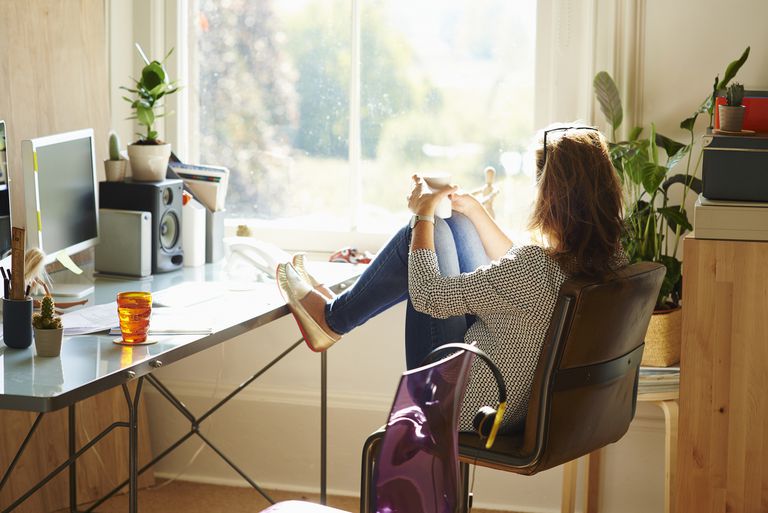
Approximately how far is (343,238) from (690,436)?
147cm

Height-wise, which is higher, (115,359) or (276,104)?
(276,104)

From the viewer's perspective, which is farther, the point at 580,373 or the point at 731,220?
the point at 731,220

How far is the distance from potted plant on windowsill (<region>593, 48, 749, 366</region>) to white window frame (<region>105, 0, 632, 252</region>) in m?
0.14

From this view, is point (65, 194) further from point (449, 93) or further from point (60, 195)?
point (449, 93)

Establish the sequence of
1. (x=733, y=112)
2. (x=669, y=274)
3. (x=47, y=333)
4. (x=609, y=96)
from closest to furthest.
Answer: (x=47, y=333)
(x=733, y=112)
(x=669, y=274)
(x=609, y=96)

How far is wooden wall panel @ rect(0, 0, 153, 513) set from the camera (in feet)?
9.14

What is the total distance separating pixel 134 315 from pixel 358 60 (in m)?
1.59

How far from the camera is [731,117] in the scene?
241 cm

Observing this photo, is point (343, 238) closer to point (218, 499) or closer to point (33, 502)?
point (218, 499)

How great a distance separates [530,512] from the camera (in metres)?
3.30

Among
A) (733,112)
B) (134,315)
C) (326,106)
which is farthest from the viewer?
(326,106)

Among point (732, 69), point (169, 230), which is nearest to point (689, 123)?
point (732, 69)

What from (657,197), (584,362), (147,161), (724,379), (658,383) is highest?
(147,161)

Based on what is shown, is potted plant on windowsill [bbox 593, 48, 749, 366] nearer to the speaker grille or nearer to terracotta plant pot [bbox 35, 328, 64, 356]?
the speaker grille
